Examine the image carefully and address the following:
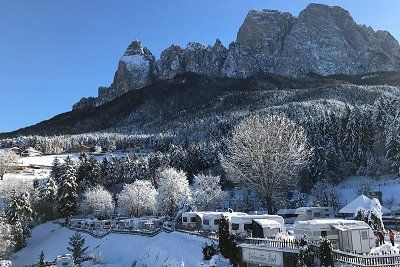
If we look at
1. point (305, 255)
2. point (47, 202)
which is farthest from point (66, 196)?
point (305, 255)

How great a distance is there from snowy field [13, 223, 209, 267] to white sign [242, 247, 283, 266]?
597 cm

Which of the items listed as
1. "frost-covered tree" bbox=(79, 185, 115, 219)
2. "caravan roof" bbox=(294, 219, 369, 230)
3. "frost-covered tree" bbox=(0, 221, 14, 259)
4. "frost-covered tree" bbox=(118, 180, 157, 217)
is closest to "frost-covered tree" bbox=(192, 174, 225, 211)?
"frost-covered tree" bbox=(118, 180, 157, 217)

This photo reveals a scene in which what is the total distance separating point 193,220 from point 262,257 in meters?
23.4

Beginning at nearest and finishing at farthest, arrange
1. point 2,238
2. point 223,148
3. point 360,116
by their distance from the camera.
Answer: point 2,238 < point 360,116 < point 223,148

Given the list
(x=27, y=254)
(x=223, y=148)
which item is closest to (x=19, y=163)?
(x=223, y=148)

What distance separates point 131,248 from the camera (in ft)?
176

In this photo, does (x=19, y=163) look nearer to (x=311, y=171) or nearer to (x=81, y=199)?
(x=81, y=199)

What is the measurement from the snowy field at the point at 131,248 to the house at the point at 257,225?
11.8ft

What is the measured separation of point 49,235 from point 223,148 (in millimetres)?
52617

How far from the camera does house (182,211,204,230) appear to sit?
5309cm

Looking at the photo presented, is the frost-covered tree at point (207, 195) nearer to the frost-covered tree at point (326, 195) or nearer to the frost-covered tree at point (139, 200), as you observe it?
the frost-covered tree at point (139, 200)

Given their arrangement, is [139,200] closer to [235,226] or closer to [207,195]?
[207,195]

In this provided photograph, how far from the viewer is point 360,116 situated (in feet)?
311

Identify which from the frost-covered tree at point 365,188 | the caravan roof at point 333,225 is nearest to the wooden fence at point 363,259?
the caravan roof at point 333,225
